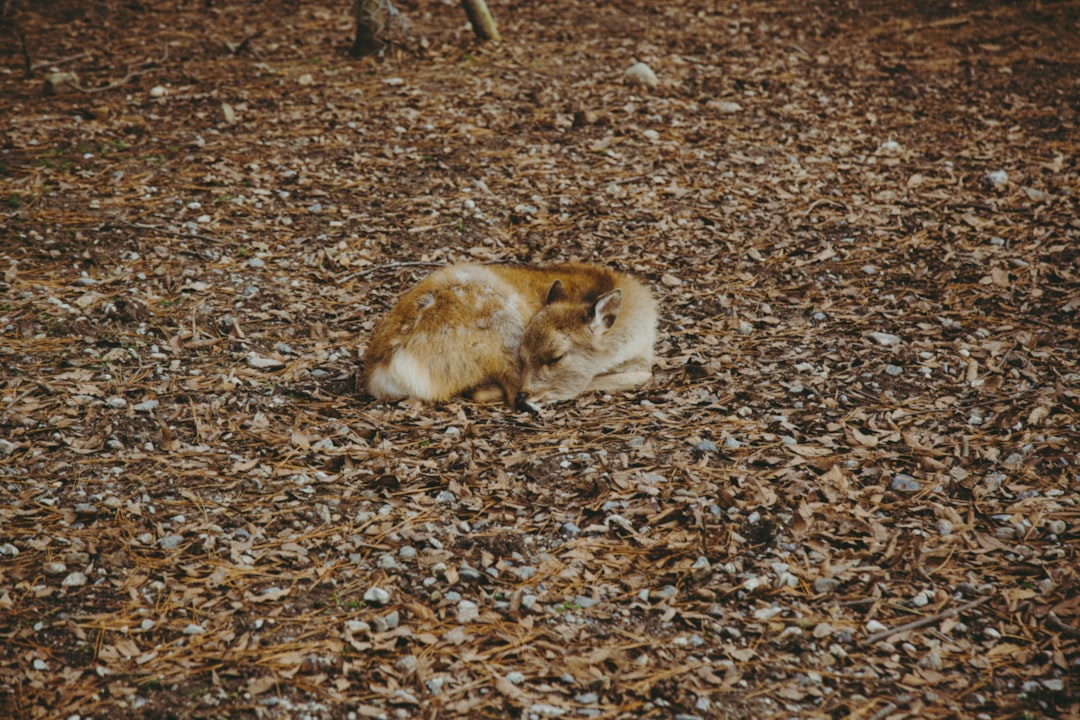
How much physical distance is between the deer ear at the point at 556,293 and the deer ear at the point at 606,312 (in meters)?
0.28

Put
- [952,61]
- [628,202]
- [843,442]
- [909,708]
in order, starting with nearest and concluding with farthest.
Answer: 1. [909,708]
2. [843,442]
3. [628,202]
4. [952,61]

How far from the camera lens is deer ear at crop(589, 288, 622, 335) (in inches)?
230

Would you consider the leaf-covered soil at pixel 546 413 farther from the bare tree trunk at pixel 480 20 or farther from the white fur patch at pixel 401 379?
the bare tree trunk at pixel 480 20

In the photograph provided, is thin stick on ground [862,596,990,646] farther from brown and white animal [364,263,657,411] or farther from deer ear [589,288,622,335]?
deer ear [589,288,622,335]

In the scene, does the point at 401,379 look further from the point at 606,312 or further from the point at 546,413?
the point at 606,312

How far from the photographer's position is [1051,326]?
20.0 ft

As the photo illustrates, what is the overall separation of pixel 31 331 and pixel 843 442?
5.56 metres

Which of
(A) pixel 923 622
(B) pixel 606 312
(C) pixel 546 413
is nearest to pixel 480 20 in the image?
(B) pixel 606 312

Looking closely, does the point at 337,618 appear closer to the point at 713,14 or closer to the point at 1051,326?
the point at 1051,326

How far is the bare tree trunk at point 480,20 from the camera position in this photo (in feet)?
36.6

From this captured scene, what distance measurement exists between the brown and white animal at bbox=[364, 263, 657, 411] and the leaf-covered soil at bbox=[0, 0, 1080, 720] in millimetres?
205

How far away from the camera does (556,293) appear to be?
19.7 ft

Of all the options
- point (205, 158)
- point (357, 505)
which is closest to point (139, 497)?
point (357, 505)

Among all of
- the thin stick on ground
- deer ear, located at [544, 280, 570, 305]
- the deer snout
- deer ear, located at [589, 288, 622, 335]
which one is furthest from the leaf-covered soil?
deer ear, located at [544, 280, 570, 305]
